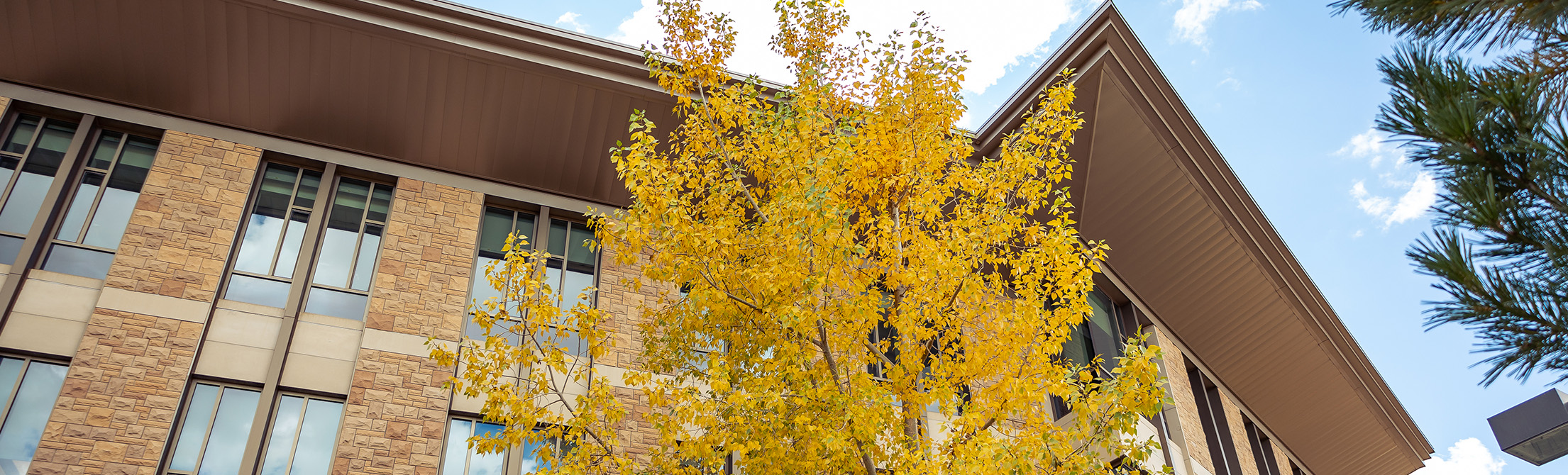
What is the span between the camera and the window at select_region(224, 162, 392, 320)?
40.9 ft

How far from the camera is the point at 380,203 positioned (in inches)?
549

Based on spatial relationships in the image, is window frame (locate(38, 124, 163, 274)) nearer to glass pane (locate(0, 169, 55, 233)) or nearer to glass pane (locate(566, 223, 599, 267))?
glass pane (locate(0, 169, 55, 233))

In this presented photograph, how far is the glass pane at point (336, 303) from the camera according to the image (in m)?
12.5

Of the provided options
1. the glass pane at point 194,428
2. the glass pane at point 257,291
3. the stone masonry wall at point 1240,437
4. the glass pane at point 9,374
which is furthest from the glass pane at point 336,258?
the stone masonry wall at point 1240,437

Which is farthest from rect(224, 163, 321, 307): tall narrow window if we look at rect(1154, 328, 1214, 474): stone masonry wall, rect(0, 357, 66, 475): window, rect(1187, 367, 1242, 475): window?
rect(1187, 367, 1242, 475): window

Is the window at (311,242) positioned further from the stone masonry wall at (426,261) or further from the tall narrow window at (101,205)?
the tall narrow window at (101,205)

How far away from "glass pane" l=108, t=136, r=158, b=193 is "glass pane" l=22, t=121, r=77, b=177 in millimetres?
673

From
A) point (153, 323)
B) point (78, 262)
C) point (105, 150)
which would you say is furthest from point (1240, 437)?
point (105, 150)


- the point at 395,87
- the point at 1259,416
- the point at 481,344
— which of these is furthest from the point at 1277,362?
the point at 395,87

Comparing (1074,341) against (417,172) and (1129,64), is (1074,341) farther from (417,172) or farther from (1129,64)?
(417,172)

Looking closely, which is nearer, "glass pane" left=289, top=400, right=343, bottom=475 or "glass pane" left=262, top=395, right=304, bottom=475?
"glass pane" left=262, top=395, right=304, bottom=475

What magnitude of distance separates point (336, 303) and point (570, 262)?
11.2ft

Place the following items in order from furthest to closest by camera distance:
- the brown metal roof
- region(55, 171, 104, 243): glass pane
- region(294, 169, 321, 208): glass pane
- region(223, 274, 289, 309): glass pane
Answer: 1. the brown metal roof
2. region(294, 169, 321, 208): glass pane
3. region(223, 274, 289, 309): glass pane
4. region(55, 171, 104, 243): glass pane

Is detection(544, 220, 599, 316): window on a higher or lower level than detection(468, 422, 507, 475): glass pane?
higher
